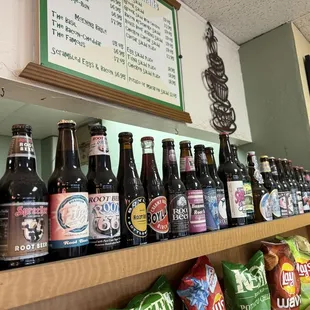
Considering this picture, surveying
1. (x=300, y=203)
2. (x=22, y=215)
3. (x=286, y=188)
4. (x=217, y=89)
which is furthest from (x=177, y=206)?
(x=217, y=89)

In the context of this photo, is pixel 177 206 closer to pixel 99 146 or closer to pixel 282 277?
pixel 99 146

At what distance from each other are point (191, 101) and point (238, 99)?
1.58 feet

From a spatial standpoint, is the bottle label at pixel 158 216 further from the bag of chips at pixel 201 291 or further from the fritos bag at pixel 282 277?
the fritos bag at pixel 282 277

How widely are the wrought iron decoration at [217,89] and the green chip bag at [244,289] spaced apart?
2.06ft

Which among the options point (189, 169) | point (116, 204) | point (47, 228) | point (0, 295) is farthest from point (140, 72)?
point (0, 295)

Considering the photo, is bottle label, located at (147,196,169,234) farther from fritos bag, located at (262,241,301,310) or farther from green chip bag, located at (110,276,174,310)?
fritos bag, located at (262,241,301,310)

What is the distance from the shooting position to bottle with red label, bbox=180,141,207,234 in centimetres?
76

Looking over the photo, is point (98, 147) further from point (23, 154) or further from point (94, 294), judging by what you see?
point (94, 294)

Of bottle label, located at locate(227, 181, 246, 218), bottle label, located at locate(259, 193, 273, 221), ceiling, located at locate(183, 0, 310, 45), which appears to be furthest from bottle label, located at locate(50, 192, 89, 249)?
ceiling, located at locate(183, 0, 310, 45)

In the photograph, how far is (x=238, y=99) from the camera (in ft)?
5.46

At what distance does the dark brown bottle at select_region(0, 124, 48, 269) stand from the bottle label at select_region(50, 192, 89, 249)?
2 cm

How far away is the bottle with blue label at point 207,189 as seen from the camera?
81 cm

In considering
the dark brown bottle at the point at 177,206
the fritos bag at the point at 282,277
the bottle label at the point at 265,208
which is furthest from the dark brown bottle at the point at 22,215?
the fritos bag at the point at 282,277

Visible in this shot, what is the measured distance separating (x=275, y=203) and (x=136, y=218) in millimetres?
662
